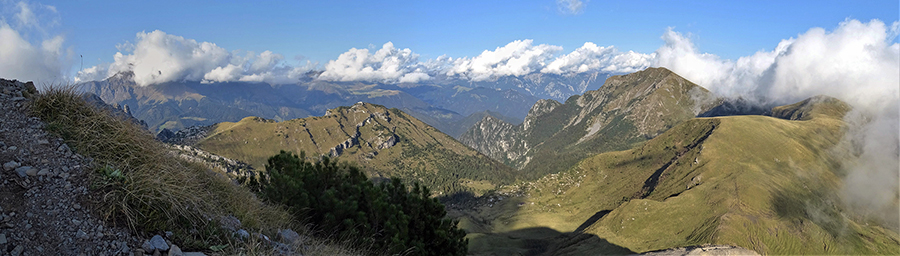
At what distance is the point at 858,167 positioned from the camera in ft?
602

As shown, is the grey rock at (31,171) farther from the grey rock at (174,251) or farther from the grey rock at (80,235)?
the grey rock at (174,251)

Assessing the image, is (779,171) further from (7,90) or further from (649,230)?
(7,90)

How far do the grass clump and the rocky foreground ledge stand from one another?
0.27m

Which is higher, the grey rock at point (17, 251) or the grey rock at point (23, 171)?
the grey rock at point (23, 171)

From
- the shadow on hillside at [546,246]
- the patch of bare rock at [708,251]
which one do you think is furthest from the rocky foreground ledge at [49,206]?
the patch of bare rock at [708,251]

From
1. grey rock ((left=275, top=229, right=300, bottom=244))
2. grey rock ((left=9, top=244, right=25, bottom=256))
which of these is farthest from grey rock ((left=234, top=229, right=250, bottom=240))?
grey rock ((left=9, top=244, right=25, bottom=256))

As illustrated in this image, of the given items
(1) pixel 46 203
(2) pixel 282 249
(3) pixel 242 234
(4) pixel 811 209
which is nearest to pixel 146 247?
(1) pixel 46 203

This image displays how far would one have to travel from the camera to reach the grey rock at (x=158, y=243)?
798 cm

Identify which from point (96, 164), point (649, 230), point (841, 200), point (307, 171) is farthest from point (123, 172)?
point (841, 200)

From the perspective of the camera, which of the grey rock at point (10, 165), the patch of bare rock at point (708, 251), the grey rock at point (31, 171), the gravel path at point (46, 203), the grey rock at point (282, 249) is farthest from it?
the patch of bare rock at point (708, 251)

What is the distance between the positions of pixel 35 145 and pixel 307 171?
11932mm

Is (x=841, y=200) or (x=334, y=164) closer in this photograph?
(x=334, y=164)

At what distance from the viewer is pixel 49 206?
7.54 m

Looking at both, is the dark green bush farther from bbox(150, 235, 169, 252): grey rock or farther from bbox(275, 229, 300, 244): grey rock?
bbox(150, 235, 169, 252): grey rock
